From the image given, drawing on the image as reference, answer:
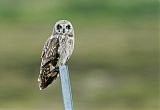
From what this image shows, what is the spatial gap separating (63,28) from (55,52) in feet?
0.89

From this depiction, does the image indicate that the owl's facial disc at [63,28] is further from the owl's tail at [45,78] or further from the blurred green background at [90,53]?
the blurred green background at [90,53]

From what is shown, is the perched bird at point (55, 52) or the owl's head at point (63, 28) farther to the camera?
the owl's head at point (63, 28)

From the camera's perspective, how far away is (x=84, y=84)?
1736 centimetres

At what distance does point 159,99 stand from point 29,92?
6.59 ft

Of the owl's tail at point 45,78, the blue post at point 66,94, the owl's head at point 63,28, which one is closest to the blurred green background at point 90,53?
the owl's head at point 63,28

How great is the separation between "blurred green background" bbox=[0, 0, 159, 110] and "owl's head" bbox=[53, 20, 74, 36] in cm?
754

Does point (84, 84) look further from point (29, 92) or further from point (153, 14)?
point (153, 14)

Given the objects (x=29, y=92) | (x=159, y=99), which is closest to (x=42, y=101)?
(x=29, y=92)

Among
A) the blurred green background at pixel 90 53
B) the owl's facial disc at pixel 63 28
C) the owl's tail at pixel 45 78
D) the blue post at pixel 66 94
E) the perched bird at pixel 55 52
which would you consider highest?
the blurred green background at pixel 90 53

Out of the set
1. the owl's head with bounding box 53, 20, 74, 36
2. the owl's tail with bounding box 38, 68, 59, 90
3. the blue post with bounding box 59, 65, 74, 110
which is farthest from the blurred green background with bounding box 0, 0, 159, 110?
the blue post with bounding box 59, 65, 74, 110

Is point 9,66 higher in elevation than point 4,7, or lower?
lower

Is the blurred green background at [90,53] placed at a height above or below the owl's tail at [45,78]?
above

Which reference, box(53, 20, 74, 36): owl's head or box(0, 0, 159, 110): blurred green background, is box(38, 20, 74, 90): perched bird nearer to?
box(53, 20, 74, 36): owl's head

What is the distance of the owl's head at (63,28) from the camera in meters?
7.57
